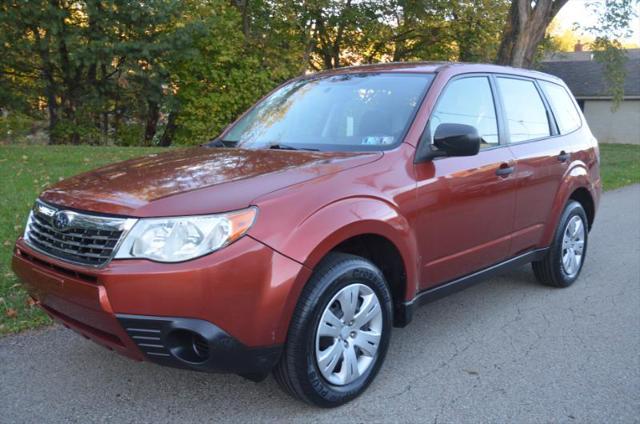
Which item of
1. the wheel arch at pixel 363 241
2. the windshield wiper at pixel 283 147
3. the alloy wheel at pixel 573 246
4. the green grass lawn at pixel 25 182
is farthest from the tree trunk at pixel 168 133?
the wheel arch at pixel 363 241

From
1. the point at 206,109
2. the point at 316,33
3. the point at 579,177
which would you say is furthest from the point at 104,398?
the point at 316,33

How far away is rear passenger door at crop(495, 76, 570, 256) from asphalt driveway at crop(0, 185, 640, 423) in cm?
69

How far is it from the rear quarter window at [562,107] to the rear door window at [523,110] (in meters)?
0.22

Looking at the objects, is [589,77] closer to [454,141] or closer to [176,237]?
[454,141]

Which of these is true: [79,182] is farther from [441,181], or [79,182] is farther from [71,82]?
[71,82]

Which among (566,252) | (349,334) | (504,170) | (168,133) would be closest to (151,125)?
(168,133)

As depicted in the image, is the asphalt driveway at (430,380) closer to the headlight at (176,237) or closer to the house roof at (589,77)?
the headlight at (176,237)

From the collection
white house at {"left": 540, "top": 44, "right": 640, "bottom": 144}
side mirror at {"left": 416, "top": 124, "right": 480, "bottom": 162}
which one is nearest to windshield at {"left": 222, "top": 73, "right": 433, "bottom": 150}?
side mirror at {"left": 416, "top": 124, "right": 480, "bottom": 162}

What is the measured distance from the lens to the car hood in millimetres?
2793

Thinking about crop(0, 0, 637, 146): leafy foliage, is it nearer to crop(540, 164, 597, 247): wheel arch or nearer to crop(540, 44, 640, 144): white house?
crop(540, 44, 640, 144): white house

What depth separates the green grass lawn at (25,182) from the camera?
4434 millimetres

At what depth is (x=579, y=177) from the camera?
531cm

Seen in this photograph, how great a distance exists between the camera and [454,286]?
4.05 meters

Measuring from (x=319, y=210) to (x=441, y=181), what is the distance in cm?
107
